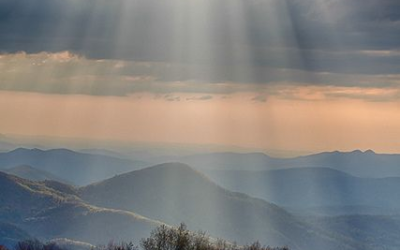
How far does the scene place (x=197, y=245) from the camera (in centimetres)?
16250

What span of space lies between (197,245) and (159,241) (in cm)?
839

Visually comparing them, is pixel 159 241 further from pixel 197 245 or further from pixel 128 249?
pixel 128 249

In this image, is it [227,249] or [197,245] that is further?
[227,249]

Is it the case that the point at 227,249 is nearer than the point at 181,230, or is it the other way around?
the point at 181,230

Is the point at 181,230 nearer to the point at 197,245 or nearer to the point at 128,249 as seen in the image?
the point at 197,245

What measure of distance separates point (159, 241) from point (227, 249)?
35766 millimetres

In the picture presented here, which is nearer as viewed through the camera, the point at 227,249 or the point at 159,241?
the point at 159,241

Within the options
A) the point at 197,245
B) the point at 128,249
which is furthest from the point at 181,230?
the point at 128,249

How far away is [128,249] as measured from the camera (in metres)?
184

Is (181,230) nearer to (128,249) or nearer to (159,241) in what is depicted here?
(159,241)

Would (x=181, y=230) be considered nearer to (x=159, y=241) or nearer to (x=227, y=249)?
(x=159, y=241)

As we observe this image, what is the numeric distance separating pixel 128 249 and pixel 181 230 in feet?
82.5

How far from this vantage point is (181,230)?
539 feet

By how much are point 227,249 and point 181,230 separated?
33.9 m
